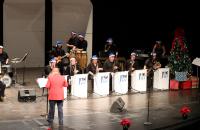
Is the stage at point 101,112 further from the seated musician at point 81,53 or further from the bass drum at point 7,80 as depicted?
the seated musician at point 81,53

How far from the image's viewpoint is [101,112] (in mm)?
17766

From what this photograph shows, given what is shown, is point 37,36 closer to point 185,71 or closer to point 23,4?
point 23,4

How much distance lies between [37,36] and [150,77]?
7.30m

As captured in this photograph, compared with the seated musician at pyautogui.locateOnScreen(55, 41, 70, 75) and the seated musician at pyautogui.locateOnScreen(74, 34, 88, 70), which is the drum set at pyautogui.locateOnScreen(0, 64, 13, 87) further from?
the seated musician at pyautogui.locateOnScreen(74, 34, 88, 70)

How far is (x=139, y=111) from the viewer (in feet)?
59.8

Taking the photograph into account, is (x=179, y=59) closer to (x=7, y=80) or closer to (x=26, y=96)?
(x=26, y=96)

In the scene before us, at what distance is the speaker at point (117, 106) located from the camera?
17.7 meters

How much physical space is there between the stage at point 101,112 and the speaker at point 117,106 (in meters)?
0.17

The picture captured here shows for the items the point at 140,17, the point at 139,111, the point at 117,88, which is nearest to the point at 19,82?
the point at 117,88

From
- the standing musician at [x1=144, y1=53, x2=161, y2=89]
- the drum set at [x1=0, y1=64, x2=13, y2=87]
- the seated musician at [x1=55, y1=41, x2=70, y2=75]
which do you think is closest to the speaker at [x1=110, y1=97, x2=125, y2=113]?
the seated musician at [x1=55, y1=41, x2=70, y2=75]

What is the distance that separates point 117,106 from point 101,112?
59cm

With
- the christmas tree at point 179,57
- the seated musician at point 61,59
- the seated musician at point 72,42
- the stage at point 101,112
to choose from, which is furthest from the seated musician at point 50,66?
the christmas tree at point 179,57

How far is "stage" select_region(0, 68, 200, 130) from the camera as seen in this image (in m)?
15.9

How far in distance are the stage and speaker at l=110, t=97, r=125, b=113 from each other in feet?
0.57
